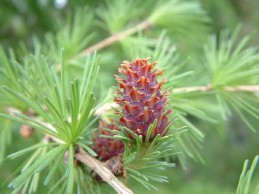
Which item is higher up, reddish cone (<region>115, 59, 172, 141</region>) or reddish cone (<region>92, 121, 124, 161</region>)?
reddish cone (<region>115, 59, 172, 141</region>)

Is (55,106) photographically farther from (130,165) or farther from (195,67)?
(195,67)

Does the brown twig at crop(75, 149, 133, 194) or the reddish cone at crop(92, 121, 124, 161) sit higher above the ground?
the reddish cone at crop(92, 121, 124, 161)

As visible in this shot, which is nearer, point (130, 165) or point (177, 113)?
point (130, 165)

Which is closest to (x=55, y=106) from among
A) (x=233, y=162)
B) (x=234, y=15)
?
(x=234, y=15)

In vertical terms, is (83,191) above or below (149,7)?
below

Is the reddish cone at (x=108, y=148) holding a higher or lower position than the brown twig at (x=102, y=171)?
higher

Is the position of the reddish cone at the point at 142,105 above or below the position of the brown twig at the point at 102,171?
above

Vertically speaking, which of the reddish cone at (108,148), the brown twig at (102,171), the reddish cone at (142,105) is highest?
the reddish cone at (142,105)

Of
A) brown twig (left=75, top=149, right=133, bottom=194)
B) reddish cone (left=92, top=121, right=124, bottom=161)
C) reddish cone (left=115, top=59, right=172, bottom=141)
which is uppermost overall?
reddish cone (left=115, top=59, right=172, bottom=141)

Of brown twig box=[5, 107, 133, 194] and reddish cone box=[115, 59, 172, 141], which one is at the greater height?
reddish cone box=[115, 59, 172, 141]

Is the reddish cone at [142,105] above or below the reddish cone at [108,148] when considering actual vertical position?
above

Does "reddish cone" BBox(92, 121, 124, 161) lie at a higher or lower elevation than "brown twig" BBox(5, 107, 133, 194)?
higher
